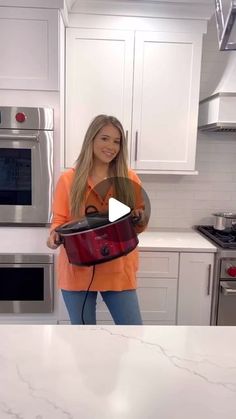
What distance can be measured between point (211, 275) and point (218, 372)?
55.8 inches

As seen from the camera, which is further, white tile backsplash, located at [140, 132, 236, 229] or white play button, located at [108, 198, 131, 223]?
white tile backsplash, located at [140, 132, 236, 229]

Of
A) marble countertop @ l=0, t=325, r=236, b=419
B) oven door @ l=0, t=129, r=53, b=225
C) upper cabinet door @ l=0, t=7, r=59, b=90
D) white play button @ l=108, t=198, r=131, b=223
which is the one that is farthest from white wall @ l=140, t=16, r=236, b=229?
marble countertop @ l=0, t=325, r=236, b=419

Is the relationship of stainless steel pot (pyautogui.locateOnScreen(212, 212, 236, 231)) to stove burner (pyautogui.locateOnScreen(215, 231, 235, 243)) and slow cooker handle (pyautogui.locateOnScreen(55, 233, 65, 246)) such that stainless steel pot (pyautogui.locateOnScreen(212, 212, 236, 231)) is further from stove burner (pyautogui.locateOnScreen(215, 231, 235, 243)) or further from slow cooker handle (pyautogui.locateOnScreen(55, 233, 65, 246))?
slow cooker handle (pyautogui.locateOnScreen(55, 233, 65, 246))

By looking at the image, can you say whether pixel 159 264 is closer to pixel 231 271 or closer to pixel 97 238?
pixel 231 271

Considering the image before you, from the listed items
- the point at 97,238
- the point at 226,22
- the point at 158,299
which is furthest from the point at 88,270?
the point at 226,22

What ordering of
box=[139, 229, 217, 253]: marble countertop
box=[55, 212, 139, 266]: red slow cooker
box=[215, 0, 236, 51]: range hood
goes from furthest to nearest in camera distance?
box=[139, 229, 217, 253]: marble countertop
box=[55, 212, 139, 266]: red slow cooker
box=[215, 0, 236, 51]: range hood

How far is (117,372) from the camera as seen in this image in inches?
30.2

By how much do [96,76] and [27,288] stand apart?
1.32 metres

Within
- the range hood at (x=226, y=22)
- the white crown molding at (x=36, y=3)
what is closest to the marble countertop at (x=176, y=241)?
the white crown molding at (x=36, y=3)

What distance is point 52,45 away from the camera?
185 centimetres

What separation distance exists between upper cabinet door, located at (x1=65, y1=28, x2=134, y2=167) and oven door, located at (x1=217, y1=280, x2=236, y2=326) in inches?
43.5

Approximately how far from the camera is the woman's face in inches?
59.9

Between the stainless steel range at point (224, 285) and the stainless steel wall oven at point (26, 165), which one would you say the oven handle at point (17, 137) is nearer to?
the stainless steel wall oven at point (26, 165)

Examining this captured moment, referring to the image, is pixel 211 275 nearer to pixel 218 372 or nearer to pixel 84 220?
pixel 84 220
